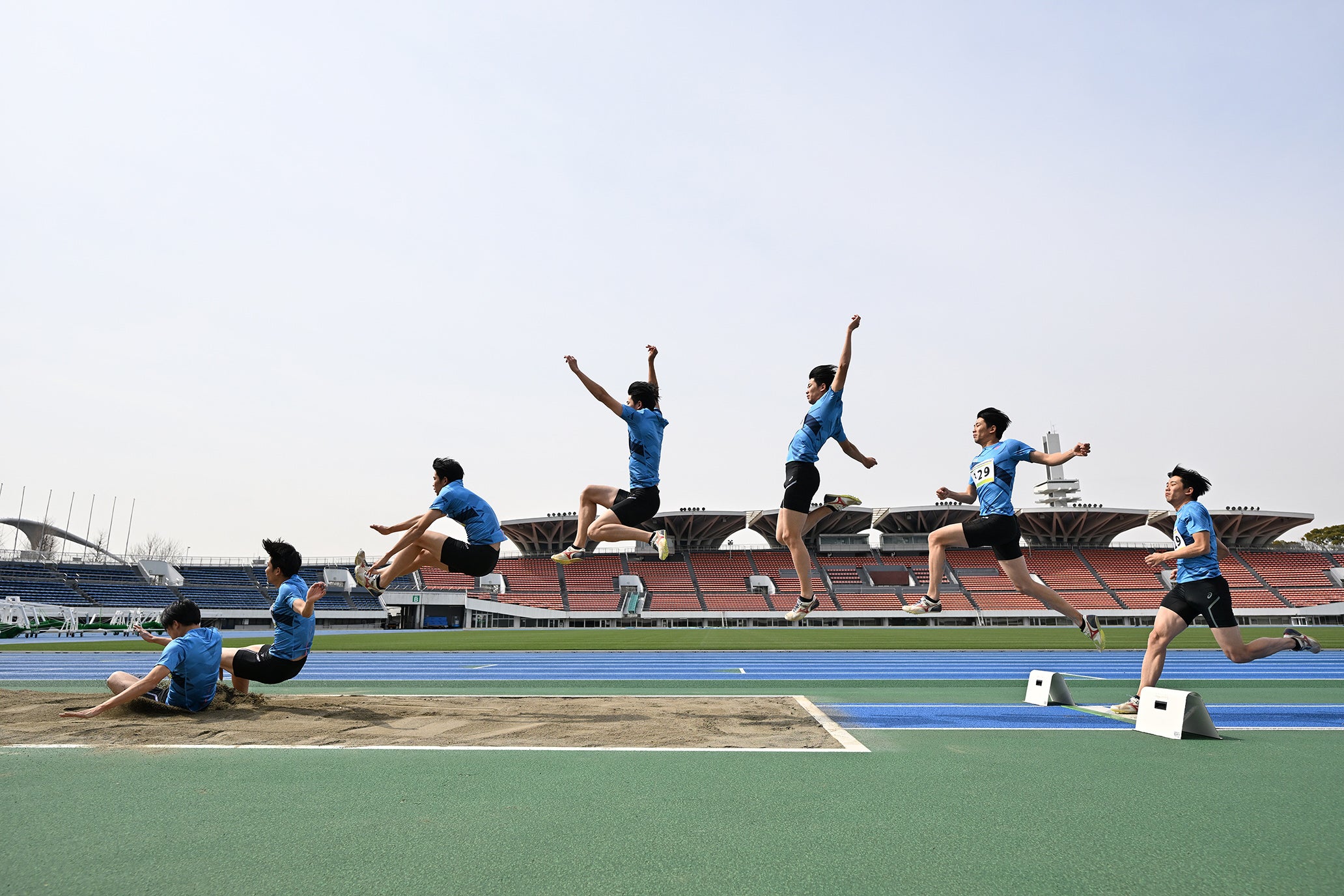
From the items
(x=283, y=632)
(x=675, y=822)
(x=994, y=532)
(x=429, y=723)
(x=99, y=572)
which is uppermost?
(x=994, y=532)

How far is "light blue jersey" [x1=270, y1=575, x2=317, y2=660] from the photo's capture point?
6707 mm

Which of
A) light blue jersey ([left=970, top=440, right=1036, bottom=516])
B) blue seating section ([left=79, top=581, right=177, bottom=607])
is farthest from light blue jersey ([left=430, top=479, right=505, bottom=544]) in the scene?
blue seating section ([left=79, top=581, right=177, bottom=607])

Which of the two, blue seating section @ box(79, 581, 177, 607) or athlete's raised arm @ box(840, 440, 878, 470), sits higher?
athlete's raised arm @ box(840, 440, 878, 470)

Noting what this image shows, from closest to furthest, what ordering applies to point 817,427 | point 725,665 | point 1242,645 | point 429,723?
point 817,427 < point 1242,645 < point 429,723 < point 725,665

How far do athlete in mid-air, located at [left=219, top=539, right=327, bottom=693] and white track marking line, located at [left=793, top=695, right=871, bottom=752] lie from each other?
4.47 metres

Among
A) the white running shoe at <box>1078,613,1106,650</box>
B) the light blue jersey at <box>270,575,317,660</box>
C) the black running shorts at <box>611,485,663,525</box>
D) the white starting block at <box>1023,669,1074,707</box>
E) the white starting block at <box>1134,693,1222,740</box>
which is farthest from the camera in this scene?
the white starting block at <box>1023,669,1074,707</box>

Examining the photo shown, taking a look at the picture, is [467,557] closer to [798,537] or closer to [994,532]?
[798,537]

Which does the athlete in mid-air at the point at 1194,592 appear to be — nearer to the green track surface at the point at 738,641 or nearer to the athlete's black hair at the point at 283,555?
the athlete's black hair at the point at 283,555

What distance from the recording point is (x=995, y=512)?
610 cm

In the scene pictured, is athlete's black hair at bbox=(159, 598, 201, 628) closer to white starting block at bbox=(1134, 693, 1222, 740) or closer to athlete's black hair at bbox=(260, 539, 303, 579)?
athlete's black hair at bbox=(260, 539, 303, 579)

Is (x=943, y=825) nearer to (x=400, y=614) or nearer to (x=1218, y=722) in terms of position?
(x=1218, y=722)

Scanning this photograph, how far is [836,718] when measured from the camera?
6.84 meters

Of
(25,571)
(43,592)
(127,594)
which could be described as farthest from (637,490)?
(25,571)

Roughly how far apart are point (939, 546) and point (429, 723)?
4.57 meters
